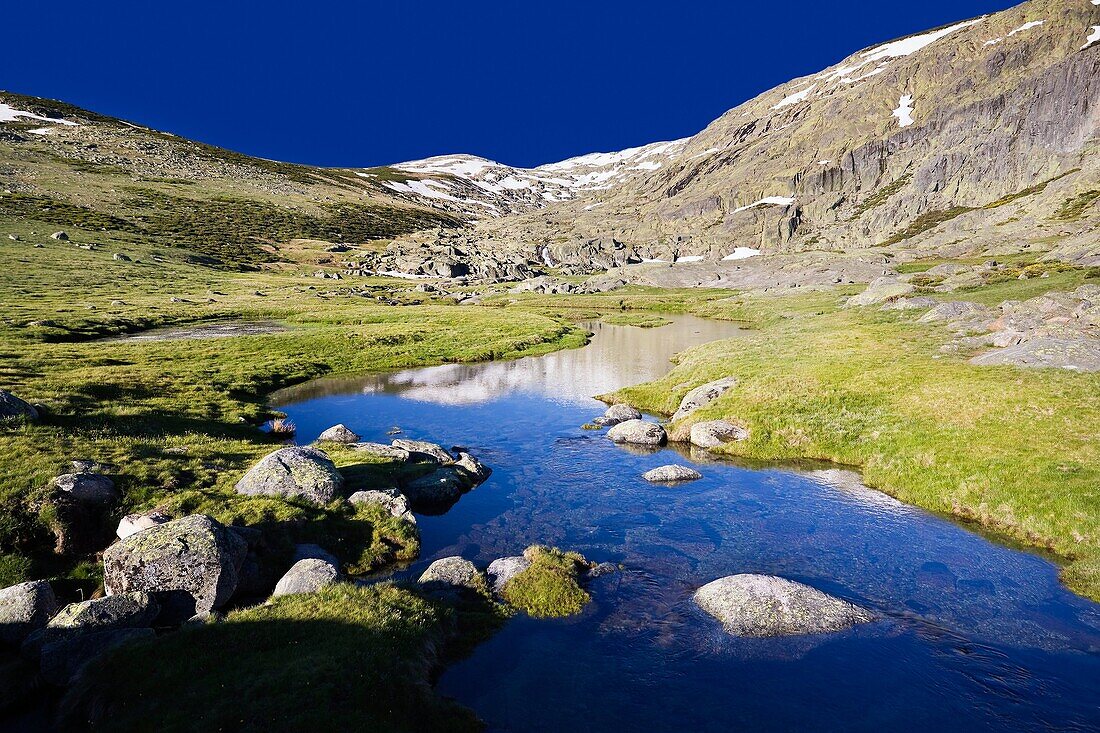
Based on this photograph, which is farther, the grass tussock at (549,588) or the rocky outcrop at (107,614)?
the grass tussock at (549,588)

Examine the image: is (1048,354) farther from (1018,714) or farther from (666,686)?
(666,686)

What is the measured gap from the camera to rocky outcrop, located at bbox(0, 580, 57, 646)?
14.6 m

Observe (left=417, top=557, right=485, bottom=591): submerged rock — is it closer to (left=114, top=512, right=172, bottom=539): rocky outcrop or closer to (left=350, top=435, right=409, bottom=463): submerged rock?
(left=114, top=512, right=172, bottom=539): rocky outcrop

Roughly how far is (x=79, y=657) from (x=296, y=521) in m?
8.67

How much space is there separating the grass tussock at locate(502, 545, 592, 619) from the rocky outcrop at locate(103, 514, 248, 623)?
978cm

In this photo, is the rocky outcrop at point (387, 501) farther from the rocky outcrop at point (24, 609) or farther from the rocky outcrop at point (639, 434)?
the rocky outcrop at point (639, 434)

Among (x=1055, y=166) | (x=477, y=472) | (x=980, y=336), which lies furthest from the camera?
(x=1055, y=166)

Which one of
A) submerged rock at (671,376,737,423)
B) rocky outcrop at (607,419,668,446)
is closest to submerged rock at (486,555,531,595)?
rocky outcrop at (607,419,668,446)

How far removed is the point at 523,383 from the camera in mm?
60500

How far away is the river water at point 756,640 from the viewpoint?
1405cm

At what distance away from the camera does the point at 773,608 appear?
1770 centimetres

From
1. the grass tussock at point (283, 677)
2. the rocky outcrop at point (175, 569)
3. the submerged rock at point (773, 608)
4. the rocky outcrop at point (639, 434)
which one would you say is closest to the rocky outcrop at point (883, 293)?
the rocky outcrop at point (639, 434)

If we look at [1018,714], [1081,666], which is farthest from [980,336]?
[1018,714]

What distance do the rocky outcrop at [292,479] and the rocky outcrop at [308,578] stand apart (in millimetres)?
6204
